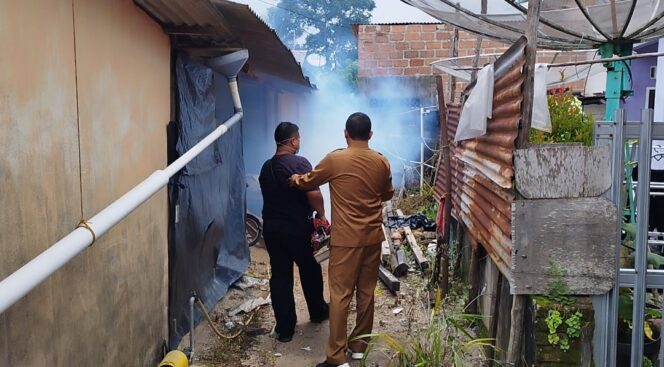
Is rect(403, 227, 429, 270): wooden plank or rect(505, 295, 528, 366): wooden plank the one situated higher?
rect(505, 295, 528, 366): wooden plank

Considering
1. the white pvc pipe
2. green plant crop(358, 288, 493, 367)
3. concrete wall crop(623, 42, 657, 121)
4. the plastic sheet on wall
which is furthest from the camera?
concrete wall crop(623, 42, 657, 121)

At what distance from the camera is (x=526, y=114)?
350 cm

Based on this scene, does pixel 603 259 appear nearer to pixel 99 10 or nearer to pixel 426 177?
pixel 99 10

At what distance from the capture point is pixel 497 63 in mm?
4605

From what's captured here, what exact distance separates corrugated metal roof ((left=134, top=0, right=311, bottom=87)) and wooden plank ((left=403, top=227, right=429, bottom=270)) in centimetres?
328

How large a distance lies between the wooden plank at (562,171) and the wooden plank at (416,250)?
4022 mm

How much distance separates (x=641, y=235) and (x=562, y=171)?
1.86 feet

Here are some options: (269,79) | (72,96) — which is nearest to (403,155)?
(269,79)

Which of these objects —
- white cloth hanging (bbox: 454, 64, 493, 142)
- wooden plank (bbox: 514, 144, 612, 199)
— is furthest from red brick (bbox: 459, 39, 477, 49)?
wooden plank (bbox: 514, 144, 612, 199)

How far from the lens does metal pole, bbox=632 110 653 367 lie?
314cm

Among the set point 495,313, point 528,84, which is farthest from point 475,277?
point 528,84

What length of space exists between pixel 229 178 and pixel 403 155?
24.6 feet

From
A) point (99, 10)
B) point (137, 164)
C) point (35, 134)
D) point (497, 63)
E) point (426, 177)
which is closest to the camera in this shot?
point (35, 134)

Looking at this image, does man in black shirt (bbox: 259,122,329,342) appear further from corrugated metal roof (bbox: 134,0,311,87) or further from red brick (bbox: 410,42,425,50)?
red brick (bbox: 410,42,425,50)
